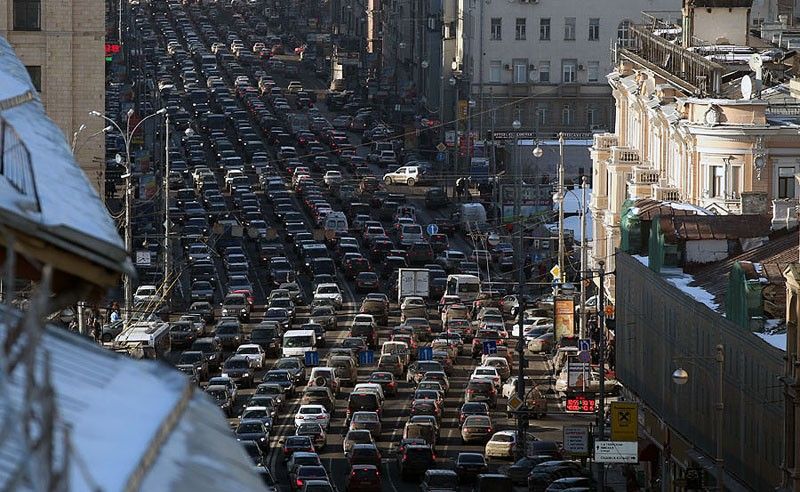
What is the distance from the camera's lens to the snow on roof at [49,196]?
7.74 m

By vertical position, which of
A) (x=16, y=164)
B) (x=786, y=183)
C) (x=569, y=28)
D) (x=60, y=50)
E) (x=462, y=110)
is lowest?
(x=786, y=183)

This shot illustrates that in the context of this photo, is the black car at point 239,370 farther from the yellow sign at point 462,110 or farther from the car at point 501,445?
the yellow sign at point 462,110

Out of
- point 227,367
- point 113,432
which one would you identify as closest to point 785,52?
point 227,367

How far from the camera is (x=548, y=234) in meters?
103

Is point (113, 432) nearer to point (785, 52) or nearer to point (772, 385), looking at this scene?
point (772, 385)

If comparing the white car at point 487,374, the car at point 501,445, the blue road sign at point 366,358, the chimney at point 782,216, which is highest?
the chimney at point 782,216

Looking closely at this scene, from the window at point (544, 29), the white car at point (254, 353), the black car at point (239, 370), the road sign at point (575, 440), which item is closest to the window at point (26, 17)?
the white car at point (254, 353)

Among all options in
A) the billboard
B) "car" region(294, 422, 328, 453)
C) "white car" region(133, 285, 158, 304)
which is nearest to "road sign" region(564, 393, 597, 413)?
"car" region(294, 422, 328, 453)

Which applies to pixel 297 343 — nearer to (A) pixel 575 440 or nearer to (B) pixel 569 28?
(A) pixel 575 440

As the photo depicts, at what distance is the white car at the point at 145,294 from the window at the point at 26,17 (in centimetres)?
1028

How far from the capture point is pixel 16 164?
830 centimetres

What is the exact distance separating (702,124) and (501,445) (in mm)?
13628

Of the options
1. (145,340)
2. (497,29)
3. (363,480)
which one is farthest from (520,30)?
(363,480)

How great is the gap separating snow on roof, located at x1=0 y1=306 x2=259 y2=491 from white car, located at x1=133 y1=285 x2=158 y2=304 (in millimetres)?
72240
